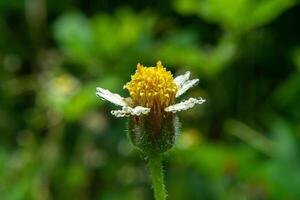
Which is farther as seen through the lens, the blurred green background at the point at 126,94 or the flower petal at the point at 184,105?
the blurred green background at the point at 126,94

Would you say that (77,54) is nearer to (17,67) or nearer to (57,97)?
(57,97)

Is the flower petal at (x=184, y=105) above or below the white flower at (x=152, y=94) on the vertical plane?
below

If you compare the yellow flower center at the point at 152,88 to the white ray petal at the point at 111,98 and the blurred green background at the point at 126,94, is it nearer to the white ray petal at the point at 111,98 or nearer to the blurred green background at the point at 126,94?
the white ray petal at the point at 111,98

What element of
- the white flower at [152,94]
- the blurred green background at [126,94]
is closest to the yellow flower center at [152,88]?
the white flower at [152,94]

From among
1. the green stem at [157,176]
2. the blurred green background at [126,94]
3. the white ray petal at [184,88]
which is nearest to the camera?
the green stem at [157,176]

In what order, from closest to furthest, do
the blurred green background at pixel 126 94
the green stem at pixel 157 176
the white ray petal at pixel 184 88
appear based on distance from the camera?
the green stem at pixel 157 176 < the white ray petal at pixel 184 88 < the blurred green background at pixel 126 94

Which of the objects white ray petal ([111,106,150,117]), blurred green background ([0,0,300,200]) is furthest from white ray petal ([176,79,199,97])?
blurred green background ([0,0,300,200])

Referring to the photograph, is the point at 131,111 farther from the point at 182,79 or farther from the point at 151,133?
the point at 182,79

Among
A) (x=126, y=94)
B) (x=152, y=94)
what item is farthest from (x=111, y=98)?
(x=126, y=94)
